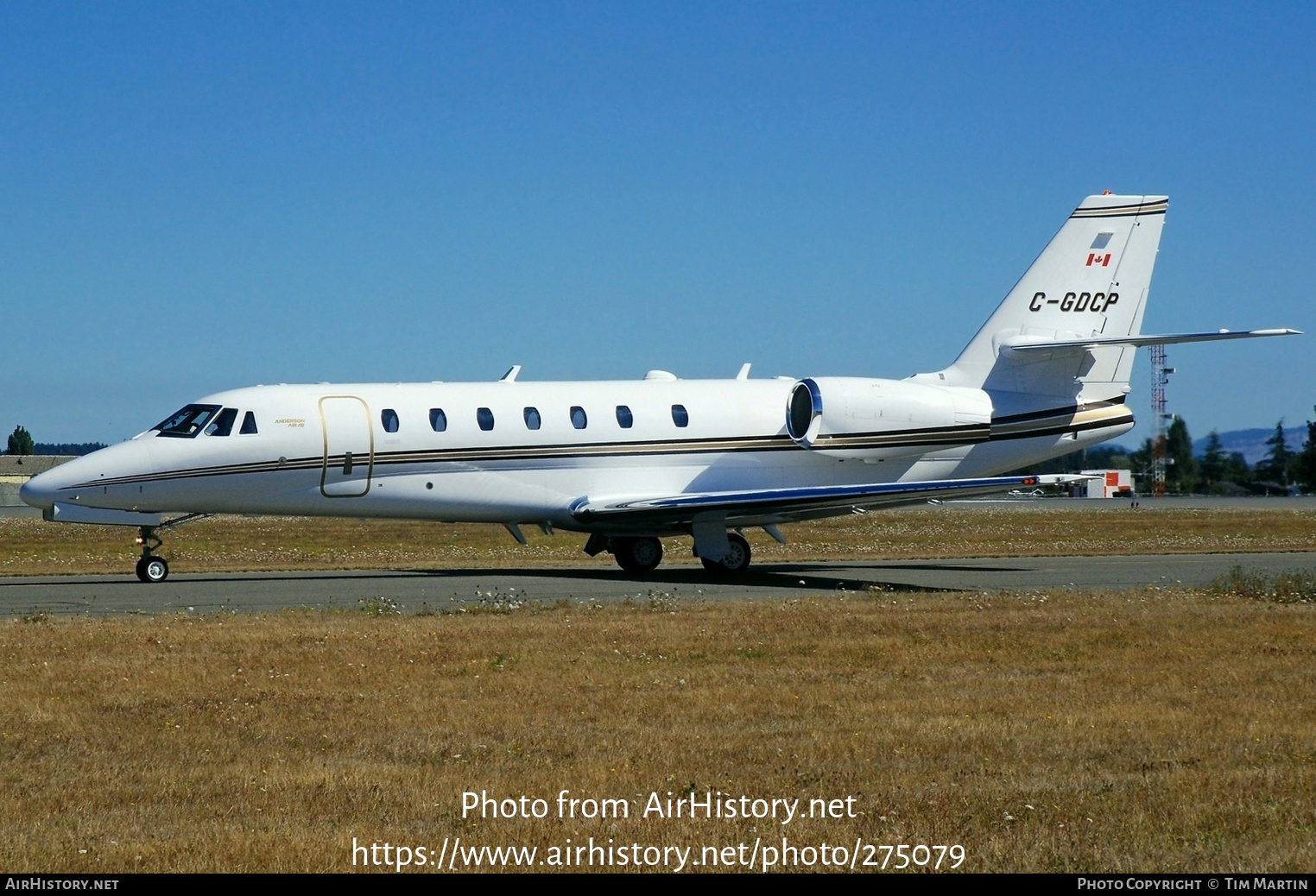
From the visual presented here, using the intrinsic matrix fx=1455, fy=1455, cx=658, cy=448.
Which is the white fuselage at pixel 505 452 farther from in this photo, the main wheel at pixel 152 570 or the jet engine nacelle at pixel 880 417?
the main wheel at pixel 152 570

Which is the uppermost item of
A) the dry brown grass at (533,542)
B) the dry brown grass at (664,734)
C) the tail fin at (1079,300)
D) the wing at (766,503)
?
the tail fin at (1079,300)

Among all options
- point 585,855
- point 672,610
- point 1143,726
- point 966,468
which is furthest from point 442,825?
point 966,468

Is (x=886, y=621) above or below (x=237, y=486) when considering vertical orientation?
below

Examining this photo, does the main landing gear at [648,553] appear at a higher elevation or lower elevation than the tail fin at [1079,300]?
lower

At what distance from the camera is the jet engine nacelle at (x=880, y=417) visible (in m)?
25.1

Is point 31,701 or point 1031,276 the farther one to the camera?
point 1031,276

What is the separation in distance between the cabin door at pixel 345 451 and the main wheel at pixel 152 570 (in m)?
2.85

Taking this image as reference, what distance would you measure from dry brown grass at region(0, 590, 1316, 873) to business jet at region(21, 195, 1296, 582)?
6.74m

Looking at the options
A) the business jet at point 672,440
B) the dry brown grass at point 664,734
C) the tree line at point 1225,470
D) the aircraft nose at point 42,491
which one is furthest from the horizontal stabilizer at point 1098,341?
the tree line at point 1225,470

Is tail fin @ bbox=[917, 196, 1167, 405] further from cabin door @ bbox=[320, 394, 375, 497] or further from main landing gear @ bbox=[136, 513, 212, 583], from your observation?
main landing gear @ bbox=[136, 513, 212, 583]

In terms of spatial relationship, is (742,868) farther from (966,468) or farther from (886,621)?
(966,468)

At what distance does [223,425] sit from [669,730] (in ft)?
48.4

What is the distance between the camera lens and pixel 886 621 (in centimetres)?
1547

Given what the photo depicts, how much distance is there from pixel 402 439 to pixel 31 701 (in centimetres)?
1268
